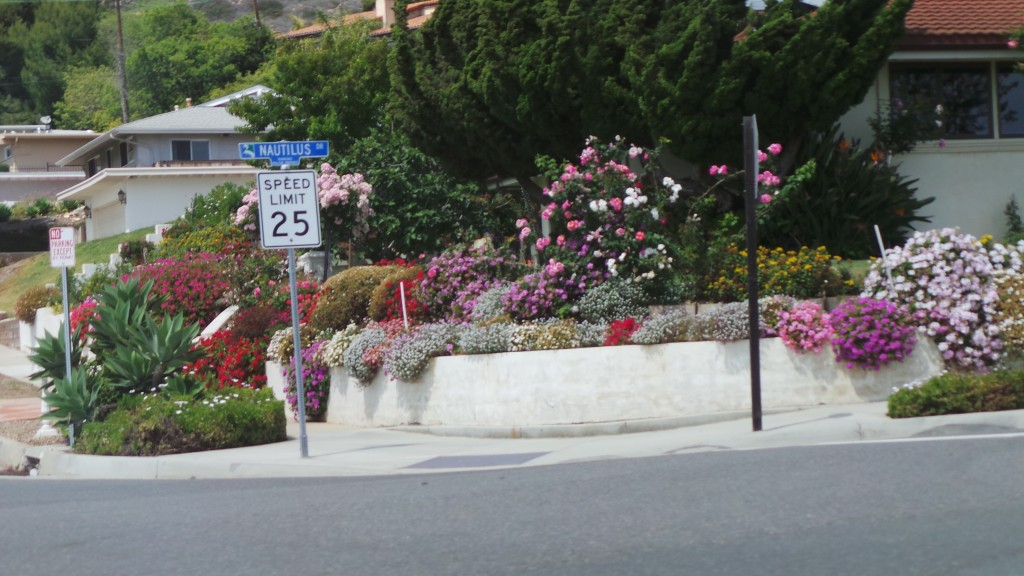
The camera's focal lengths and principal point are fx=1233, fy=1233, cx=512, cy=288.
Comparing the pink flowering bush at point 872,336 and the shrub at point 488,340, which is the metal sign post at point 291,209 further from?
the pink flowering bush at point 872,336

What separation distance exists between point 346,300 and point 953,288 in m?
8.88

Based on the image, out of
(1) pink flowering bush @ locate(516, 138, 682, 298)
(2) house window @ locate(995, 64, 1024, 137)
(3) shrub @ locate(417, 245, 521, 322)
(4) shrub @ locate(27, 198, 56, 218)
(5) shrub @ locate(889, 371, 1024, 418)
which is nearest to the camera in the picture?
(5) shrub @ locate(889, 371, 1024, 418)

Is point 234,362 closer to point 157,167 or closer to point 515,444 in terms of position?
point 515,444

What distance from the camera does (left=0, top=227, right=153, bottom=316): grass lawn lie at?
129ft

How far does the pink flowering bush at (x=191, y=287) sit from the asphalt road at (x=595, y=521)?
37.9ft

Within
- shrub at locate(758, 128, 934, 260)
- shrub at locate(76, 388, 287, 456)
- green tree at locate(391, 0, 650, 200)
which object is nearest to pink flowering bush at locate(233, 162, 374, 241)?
green tree at locate(391, 0, 650, 200)

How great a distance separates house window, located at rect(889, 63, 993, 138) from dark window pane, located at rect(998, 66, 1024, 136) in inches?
9.5

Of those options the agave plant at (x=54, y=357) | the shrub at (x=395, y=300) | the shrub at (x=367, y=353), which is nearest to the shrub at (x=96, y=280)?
the agave plant at (x=54, y=357)

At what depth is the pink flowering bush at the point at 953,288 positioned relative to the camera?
Result: 1430 cm

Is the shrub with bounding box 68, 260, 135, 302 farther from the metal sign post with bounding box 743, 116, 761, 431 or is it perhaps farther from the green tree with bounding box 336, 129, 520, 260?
the metal sign post with bounding box 743, 116, 761, 431

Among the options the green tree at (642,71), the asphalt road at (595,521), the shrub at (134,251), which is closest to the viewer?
the asphalt road at (595,521)

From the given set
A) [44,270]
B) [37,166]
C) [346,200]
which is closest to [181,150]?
[44,270]

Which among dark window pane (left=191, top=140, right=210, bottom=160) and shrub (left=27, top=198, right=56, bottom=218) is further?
shrub (left=27, top=198, right=56, bottom=218)

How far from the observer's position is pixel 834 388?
14477 mm
